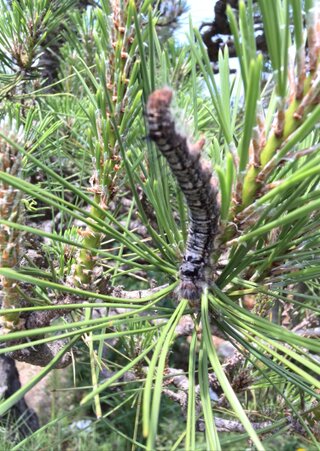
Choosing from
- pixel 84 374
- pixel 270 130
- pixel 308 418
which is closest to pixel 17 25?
pixel 270 130

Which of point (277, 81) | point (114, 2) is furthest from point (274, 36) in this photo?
point (114, 2)

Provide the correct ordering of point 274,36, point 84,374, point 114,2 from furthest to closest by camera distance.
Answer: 1. point 84,374
2. point 114,2
3. point 274,36

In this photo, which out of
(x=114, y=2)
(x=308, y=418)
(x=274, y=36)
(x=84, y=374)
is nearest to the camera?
(x=274, y=36)

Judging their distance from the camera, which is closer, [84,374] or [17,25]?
[17,25]

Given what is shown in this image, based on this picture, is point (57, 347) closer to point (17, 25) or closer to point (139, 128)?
point (139, 128)

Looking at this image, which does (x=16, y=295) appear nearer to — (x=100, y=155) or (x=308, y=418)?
(x=100, y=155)

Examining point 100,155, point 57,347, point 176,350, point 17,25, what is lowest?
point 176,350

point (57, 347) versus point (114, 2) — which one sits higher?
point (114, 2)
